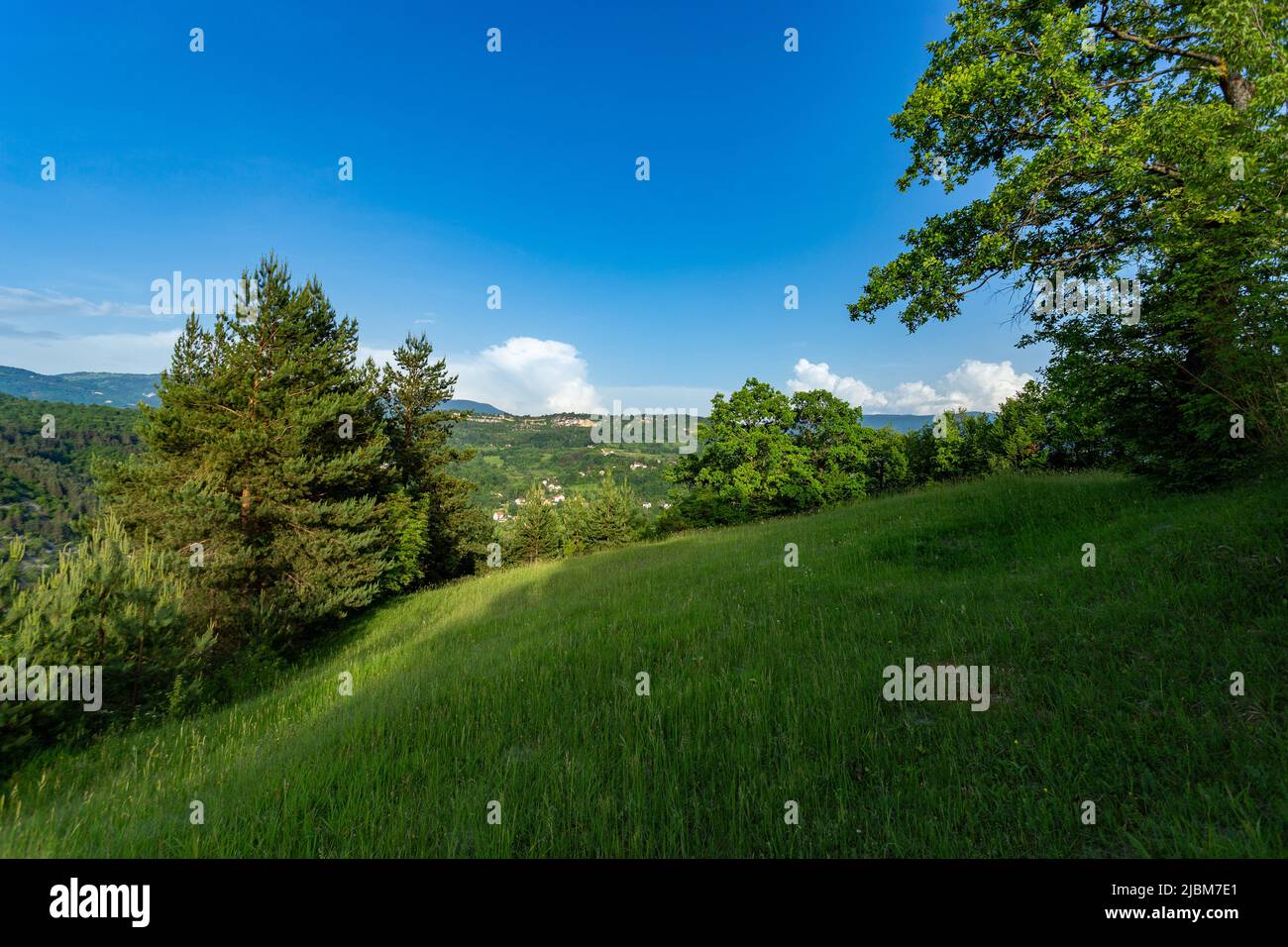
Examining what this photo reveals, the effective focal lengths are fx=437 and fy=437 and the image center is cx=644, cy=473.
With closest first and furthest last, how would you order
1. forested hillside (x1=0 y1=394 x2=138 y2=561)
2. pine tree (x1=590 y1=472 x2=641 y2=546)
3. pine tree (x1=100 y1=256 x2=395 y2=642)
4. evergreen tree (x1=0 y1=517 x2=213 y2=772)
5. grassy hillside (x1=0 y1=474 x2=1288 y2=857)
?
grassy hillside (x1=0 y1=474 x2=1288 y2=857) < evergreen tree (x1=0 y1=517 x2=213 y2=772) < pine tree (x1=100 y1=256 x2=395 y2=642) < pine tree (x1=590 y1=472 x2=641 y2=546) < forested hillside (x1=0 y1=394 x2=138 y2=561)

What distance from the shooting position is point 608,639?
6773 millimetres

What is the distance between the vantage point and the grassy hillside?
8.54 feet

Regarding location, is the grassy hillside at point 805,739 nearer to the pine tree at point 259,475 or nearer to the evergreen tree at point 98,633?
the evergreen tree at point 98,633

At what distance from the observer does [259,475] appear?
1552cm

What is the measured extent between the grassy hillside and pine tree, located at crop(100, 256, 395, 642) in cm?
920

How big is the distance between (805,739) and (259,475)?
19.3 meters

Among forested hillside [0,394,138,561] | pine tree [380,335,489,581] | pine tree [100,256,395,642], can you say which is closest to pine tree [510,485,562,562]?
pine tree [380,335,489,581]

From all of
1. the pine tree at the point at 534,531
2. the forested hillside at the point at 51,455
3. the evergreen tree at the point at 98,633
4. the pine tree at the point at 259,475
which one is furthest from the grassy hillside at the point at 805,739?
the forested hillside at the point at 51,455

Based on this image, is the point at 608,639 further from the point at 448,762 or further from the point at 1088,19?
the point at 1088,19

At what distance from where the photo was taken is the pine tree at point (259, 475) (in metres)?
13.8

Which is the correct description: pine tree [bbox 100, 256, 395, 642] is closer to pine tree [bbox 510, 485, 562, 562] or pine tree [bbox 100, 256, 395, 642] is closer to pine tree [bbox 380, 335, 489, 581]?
pine tree [bbox 380, 335, 489, 581]

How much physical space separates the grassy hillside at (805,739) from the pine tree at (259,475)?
920 centimetres

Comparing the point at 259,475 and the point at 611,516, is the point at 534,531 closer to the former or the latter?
the point at 611,516

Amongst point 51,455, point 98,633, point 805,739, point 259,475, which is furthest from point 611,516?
point 51,455
